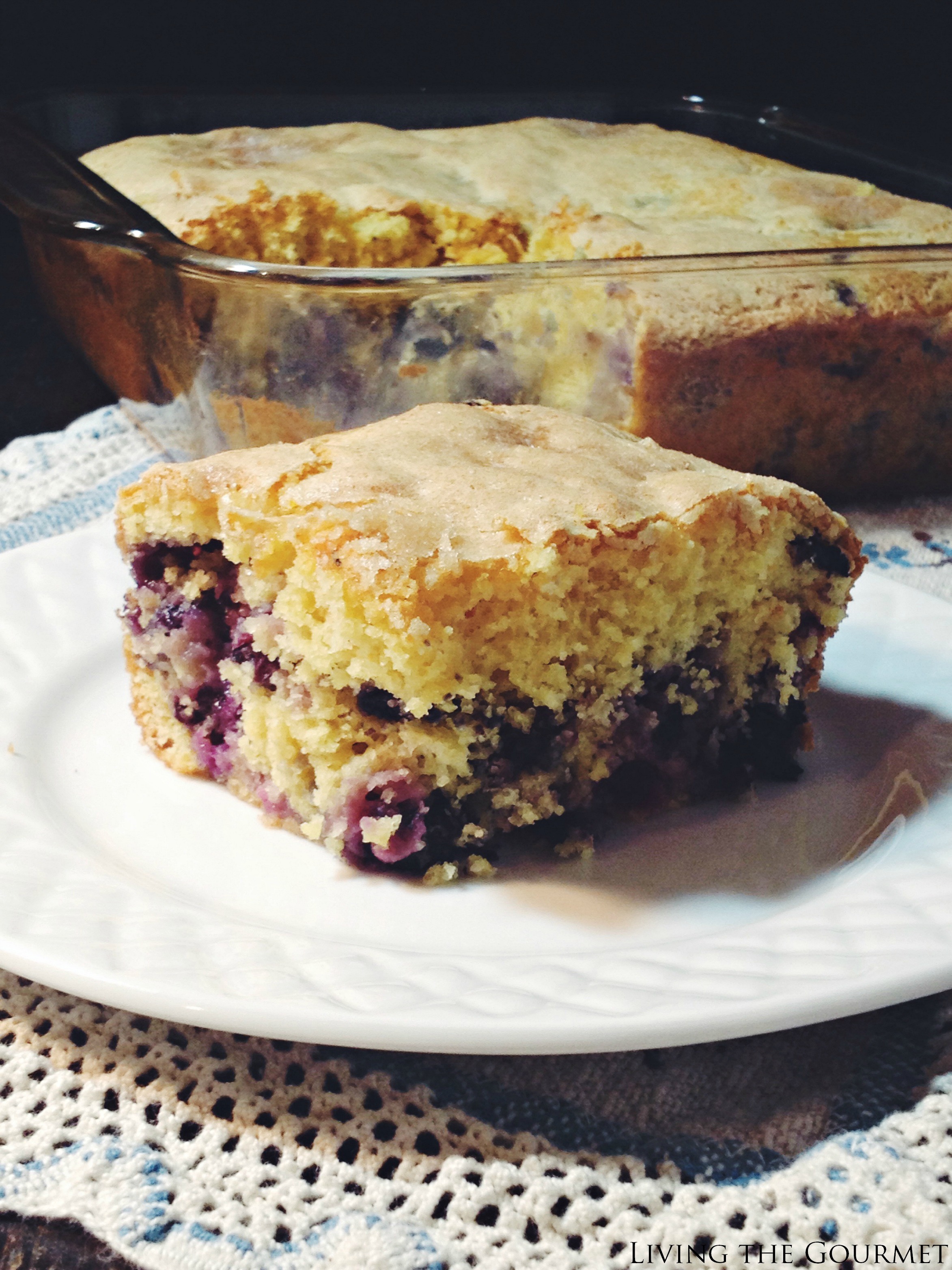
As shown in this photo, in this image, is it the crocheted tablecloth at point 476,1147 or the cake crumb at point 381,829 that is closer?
the crocheted tablecloth at point 476,1147

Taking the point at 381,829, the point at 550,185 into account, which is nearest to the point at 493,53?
the point at 550,185

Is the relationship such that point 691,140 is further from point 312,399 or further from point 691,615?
point 691,615

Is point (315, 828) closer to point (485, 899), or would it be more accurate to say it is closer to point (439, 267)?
point (485, 899)

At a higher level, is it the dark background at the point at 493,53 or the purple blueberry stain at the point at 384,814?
the dark background at the point at 493,53

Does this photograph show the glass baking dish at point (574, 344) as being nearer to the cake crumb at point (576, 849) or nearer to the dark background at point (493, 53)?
the cake crumb at point (576, 849)

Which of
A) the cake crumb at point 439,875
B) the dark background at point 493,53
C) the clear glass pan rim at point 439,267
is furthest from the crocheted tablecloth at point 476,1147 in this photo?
the dark background at point 493,53
